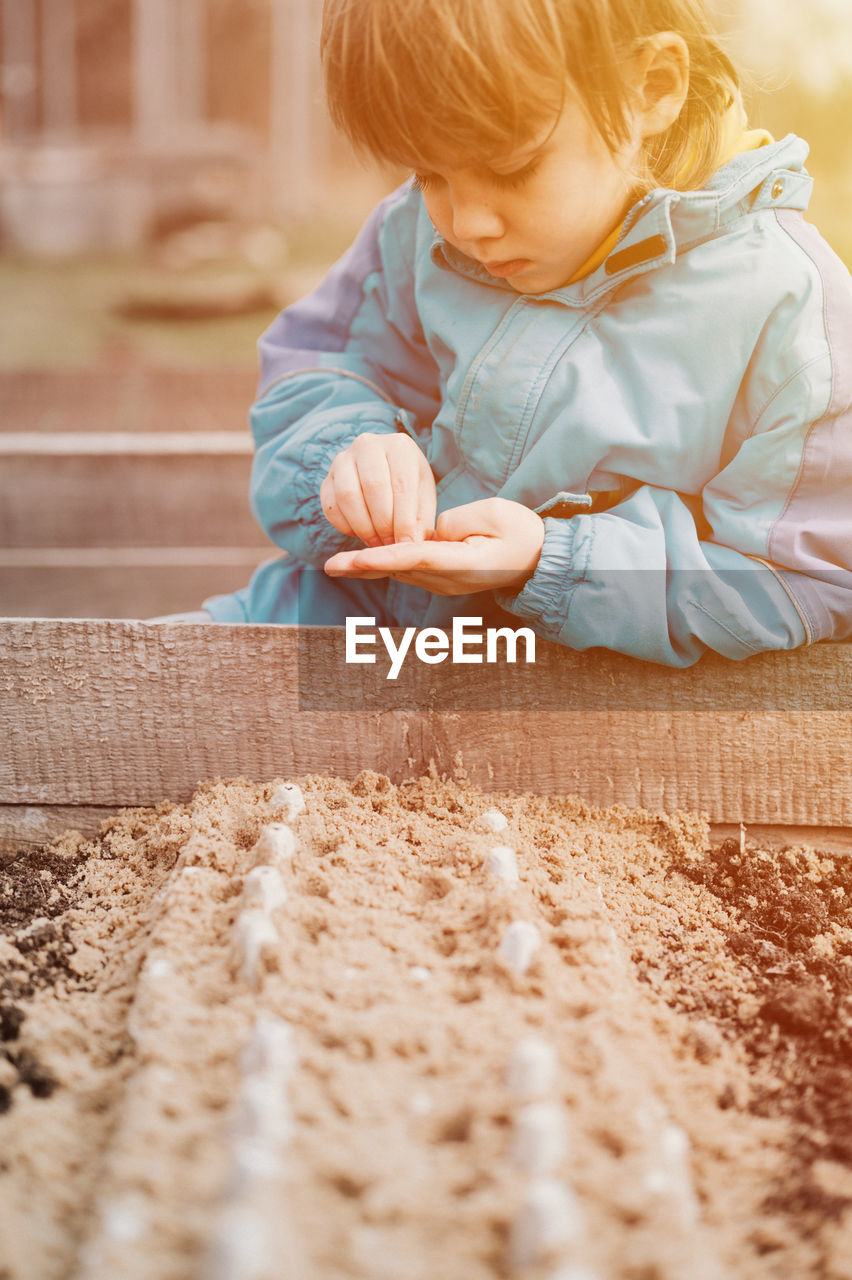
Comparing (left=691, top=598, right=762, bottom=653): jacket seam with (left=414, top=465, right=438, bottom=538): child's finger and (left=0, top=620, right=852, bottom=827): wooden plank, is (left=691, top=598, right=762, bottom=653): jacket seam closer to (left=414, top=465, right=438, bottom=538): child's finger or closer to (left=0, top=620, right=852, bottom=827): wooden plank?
(left=0, top=620, right=852, bottom=827): wooden plank

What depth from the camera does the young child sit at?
3.18 feet

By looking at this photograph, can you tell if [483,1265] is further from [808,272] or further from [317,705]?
[808,272]

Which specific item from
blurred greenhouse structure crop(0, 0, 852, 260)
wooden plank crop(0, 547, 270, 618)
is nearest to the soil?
wooden plank crop(0, 547, 270, 618)

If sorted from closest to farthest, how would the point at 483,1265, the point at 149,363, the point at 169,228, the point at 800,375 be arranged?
1. the point at 483,1265
2. the point at 800,375
3. the point at 149,363
4. the point at 169,228

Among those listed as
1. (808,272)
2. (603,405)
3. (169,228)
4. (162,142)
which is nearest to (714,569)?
(603,405)

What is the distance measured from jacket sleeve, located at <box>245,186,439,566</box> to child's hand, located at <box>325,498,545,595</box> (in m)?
0.26

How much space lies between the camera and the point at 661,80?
3.43 ft

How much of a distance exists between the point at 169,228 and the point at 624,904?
8.25m

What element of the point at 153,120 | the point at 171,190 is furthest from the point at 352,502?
the point at 153,120

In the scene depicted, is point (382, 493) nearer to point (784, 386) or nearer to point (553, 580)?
point (553, 580)

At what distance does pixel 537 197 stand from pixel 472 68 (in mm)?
138

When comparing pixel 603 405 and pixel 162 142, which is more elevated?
pixel 162 142

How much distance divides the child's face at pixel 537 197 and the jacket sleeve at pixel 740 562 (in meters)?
0.27

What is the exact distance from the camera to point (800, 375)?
1.07 metres
